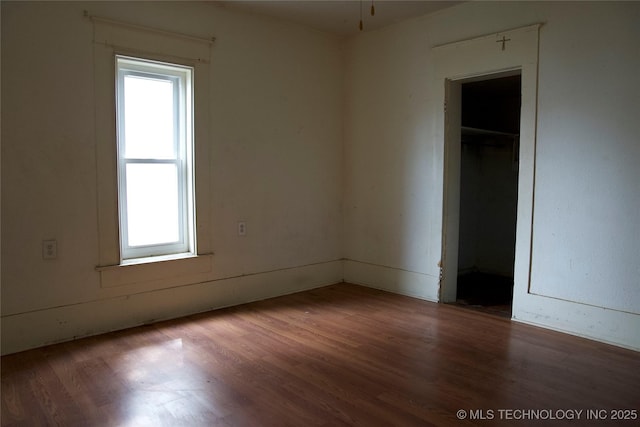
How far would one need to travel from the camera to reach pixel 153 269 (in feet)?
12.4

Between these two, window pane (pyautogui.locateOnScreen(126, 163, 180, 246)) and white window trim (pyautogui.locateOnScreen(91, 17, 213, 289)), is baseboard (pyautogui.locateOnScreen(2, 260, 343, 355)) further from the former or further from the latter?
Result: window pane (pyautogui.locateOnScreen(126, 163, 180, 246))

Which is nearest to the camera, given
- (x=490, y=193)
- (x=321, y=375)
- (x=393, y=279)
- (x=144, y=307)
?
(x=321, y=375)

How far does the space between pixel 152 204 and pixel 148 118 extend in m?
Result: 0.71

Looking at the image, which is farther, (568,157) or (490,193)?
(490,193)

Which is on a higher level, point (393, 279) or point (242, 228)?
point (242, 228)

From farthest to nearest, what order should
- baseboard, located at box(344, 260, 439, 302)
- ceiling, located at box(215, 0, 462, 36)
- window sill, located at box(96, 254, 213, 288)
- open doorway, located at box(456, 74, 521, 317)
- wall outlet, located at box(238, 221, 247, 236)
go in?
open doorway, located at box(456, 74, 521, 317) < baseboard, located at box(344, 260, 439, 302) < wall outlet, located at box(238, 221, 247, 236) < ceiling, located at box(215, 0, 462, 36) < window sill, located at box(96, 254, 213, 288)

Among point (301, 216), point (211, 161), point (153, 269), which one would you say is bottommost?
point (153, 269)

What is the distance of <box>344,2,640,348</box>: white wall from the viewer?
3.23 metres

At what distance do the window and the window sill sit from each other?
4.1 inches

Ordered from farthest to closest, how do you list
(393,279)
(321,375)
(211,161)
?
(393,279)
(211,161)
(321,375)

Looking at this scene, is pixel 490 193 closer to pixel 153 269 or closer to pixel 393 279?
pixel 393 279

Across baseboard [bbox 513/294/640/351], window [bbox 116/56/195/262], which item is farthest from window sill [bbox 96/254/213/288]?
baseboard [bbox 513/294/640/351]

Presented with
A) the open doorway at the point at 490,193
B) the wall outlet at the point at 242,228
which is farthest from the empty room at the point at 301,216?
the open doorway at the point at 490,193

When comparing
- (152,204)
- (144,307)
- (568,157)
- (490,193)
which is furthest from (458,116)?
(144,307)
